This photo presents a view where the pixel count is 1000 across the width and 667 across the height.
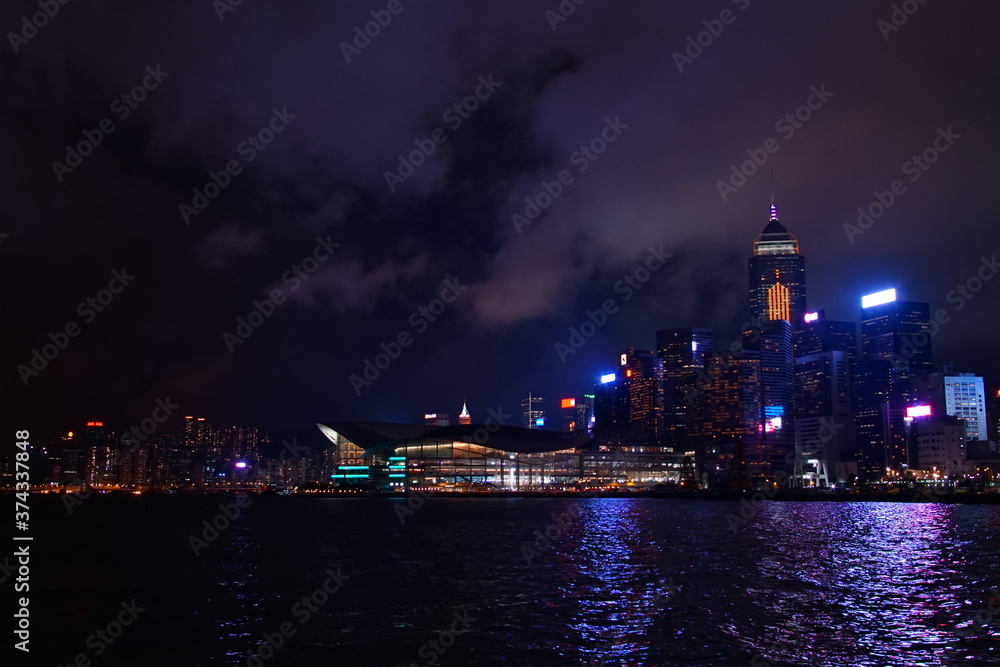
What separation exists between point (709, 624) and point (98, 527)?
72.9 m

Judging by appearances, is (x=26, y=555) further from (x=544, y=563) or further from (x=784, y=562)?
(x=784, y=562)

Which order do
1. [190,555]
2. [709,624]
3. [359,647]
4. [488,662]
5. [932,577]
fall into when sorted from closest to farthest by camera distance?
[488,662], [359,647], [709,624], [932,577], [190,555]

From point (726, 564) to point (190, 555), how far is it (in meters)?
31.4

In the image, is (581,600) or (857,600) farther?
(857,600)

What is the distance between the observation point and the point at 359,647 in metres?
25.1

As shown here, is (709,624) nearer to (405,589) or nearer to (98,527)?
(405,589)

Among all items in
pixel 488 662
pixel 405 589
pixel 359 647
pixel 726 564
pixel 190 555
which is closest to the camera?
pixel 488 662

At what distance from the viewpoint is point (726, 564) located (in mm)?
44469

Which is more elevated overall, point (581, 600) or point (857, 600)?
point (581, 600)

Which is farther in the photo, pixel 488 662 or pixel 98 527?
pixel 98 527

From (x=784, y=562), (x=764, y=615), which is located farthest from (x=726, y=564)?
(x=764, y=615)

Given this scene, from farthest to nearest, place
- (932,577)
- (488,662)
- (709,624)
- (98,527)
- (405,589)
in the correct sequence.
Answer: (98,527), (932,577), (405,589), (709,624), (488,662)

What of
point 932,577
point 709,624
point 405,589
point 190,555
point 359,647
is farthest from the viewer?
point 190,555

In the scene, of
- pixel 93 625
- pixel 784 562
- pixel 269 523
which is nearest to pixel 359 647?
pixel 93 625
